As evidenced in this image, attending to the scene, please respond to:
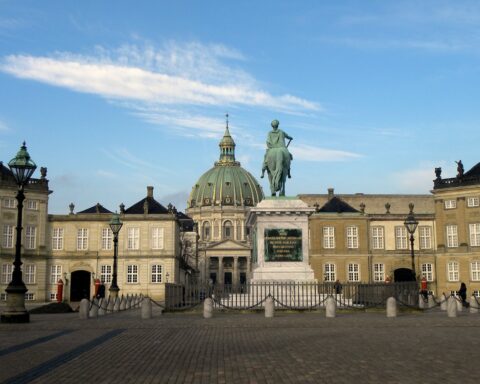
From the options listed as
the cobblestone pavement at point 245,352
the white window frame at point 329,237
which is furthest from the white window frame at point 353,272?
the cobblestone pavement at point 245,352

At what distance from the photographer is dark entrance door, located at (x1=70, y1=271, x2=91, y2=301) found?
67.1 m

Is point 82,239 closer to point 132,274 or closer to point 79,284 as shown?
point 79,284

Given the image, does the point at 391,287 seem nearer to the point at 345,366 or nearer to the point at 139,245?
the point at 345,366

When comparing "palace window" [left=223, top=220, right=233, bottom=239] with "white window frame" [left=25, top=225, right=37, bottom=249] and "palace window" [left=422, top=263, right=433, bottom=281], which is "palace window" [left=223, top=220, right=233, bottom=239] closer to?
"palace window" [left=422, top=263, right=433, bottom=281]

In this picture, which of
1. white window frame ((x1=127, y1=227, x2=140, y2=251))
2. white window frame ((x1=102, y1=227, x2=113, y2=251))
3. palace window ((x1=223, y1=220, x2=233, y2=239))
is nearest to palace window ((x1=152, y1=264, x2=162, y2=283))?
white window frame ((x1=127, y1=227, x2=140, y2=251))

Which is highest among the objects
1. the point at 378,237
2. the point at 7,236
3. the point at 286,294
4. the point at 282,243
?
the point at 378,237

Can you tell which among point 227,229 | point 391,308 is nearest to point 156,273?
point 391,308

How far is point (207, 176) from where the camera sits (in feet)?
575

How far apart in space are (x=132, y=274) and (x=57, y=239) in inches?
342

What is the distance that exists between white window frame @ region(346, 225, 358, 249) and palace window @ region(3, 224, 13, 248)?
34.9 metres

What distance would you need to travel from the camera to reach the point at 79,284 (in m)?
67.9

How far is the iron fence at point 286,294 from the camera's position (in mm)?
26270

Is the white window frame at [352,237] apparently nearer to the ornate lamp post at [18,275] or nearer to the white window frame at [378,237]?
the white window frame at [378,237]

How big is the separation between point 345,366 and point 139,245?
192ft
